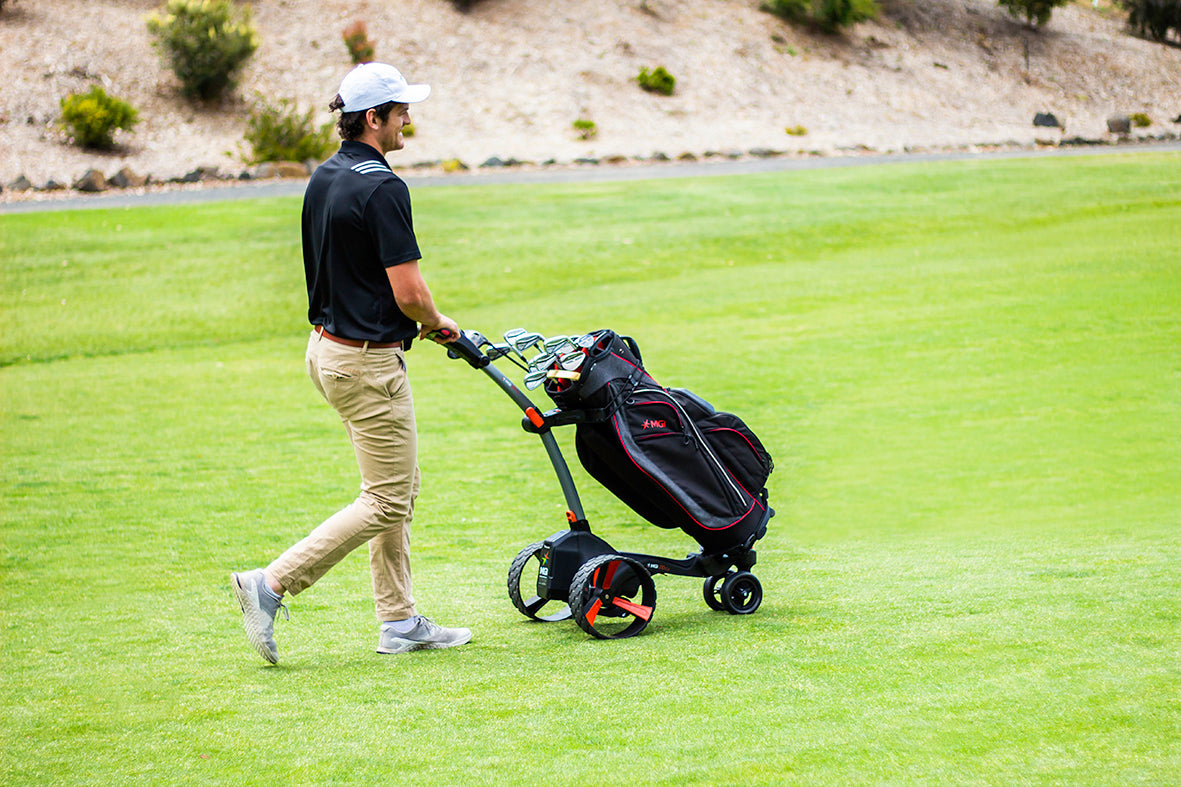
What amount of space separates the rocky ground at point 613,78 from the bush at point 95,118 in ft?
1.30

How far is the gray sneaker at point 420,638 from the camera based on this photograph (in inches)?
165

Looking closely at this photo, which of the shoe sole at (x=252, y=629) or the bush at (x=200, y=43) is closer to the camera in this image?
the shoe sole at (x=252, y=629)

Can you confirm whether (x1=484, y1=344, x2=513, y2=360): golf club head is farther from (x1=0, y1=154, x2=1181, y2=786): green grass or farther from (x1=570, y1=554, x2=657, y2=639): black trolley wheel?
(x1=0, y1=154, x2=1181, y2=786): green grass

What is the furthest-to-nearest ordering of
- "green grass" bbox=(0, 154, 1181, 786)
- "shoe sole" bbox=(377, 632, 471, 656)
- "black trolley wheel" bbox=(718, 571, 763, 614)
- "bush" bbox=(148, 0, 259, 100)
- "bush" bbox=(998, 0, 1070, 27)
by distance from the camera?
"bush" bbox=(998, 0, 1070, 27), "bush" bbox=(148, 0, 259, 100), "black trolley wheel" bbox=(718, 571, 763, 614), "shoe sole" bbox=(377, 632, 471, 656), "green grass" bbox=(0, 154, 1181, 786)

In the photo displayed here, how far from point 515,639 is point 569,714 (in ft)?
3.28

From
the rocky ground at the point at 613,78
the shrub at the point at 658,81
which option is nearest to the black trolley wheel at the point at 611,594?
the rocky ground at the point at 613,78

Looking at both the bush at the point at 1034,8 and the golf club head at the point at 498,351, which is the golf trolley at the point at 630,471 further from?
the bush at the point at 1034,8

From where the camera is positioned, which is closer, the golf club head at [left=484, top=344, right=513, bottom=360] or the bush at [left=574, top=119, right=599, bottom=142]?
the golf club head at [left=484, top=344, right=513, bottom=360]

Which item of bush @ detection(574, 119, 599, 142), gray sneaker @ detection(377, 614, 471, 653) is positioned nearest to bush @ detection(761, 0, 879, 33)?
bush @ detection(574, 119, 599, 142)

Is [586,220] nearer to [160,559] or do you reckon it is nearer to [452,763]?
[160,559]

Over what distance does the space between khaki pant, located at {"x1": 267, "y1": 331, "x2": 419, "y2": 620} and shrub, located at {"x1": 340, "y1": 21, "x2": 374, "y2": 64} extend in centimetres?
3167

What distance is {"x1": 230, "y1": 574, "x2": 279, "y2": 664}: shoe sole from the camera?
3.92m

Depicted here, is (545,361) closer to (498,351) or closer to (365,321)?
(498,351)

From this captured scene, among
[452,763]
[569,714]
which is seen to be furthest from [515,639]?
[452,763]
